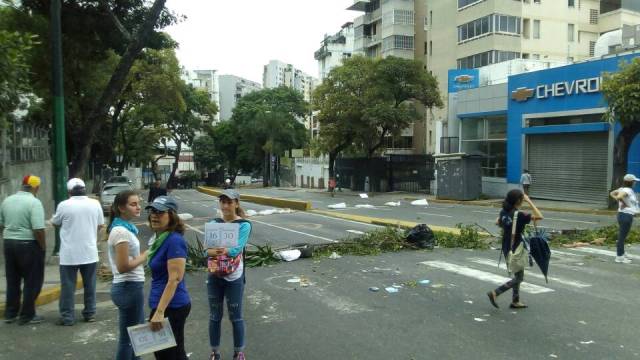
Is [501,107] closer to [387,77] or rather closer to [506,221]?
[387,77]

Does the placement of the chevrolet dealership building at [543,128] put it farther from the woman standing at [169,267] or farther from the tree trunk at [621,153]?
the woman standing at [169,267]

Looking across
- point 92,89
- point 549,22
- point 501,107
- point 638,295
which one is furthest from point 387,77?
point 638,295

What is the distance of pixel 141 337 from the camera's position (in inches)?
155

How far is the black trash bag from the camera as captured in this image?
12367mm

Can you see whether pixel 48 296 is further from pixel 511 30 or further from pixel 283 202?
pixel 511 30

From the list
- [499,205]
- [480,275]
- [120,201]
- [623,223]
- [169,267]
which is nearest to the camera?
[169,267]

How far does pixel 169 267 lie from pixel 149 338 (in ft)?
1.70

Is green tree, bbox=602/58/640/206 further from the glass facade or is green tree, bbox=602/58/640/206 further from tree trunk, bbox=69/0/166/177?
tree trunk, bbox=69/0/166/177

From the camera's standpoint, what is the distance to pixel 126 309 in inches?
177

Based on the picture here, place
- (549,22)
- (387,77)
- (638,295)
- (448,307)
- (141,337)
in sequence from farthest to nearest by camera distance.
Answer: (549,22) < (387,77) < (638,295) < (448,307) < (141,337)

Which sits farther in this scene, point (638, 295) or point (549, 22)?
point (549, 22)

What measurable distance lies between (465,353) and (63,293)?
4751 millimetres

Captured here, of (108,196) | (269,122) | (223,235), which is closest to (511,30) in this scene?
(108,196)

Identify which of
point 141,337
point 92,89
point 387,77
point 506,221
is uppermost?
point 387,77
